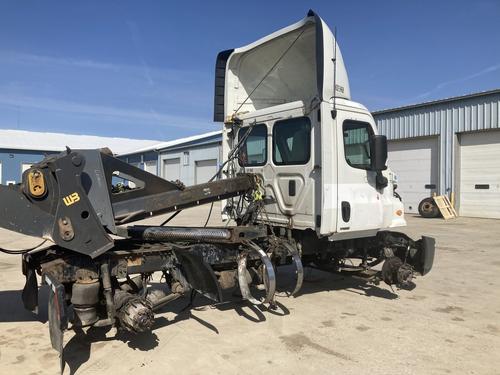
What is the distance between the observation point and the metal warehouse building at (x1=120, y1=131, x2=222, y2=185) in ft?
112

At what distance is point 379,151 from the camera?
5.99 metres

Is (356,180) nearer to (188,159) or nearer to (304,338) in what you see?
(304,338)

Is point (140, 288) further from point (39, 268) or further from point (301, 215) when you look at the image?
point (301, 215)

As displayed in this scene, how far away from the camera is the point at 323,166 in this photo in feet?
18.5

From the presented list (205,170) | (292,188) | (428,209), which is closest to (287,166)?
(292,188)

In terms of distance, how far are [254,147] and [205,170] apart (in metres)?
28.1

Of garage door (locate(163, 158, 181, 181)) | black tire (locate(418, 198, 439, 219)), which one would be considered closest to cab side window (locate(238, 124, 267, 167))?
black tire (locate(418, 198, 439, 219))

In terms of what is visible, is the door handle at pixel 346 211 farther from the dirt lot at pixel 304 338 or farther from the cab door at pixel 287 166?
the dirt lot at pixel 304 338

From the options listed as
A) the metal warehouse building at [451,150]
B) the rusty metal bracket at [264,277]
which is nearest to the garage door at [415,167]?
the metal warehouse building at [451,150]

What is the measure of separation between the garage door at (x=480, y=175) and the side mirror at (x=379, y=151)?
592 inches

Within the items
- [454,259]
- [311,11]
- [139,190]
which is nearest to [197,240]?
[139,190]

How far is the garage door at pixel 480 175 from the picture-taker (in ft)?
61.2

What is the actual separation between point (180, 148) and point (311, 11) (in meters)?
33.0

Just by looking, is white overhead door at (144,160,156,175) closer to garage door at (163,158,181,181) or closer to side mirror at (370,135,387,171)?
garage door at (163,158,181,181)
